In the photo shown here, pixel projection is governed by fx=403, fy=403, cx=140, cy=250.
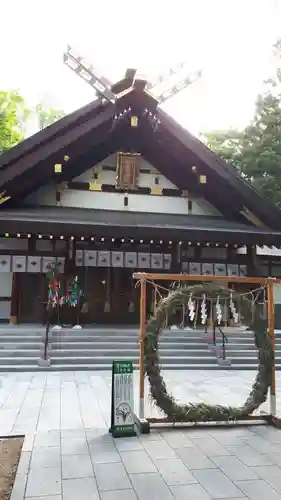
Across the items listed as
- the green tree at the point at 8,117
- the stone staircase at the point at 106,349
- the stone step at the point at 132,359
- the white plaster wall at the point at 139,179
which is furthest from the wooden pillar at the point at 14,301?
the green tree at the point at 8,117

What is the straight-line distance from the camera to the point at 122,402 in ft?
18.1

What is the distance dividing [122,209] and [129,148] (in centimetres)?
230

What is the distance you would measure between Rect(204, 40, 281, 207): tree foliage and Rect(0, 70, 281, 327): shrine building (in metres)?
5.10

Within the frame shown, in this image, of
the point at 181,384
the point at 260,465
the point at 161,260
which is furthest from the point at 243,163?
the point at 260,465

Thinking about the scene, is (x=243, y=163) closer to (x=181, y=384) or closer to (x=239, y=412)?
(x=181, y=384)

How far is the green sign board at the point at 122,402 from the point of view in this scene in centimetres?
541

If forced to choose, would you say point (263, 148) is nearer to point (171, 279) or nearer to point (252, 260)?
point (252, 260)

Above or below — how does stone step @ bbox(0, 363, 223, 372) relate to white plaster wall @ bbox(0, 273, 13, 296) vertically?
below

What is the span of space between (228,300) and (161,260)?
820 cm

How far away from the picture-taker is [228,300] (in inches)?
244

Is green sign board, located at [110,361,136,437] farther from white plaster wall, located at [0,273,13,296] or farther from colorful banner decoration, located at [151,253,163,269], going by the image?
white plaster wall, located at [0,273,13,296]

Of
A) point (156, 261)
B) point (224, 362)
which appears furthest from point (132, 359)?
point (156, 261)

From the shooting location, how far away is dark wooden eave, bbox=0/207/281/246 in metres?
12.3

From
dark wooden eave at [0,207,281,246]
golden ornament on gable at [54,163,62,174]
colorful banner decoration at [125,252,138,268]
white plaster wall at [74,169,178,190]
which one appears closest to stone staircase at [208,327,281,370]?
dark wooden eave at [0,207,281,246]
